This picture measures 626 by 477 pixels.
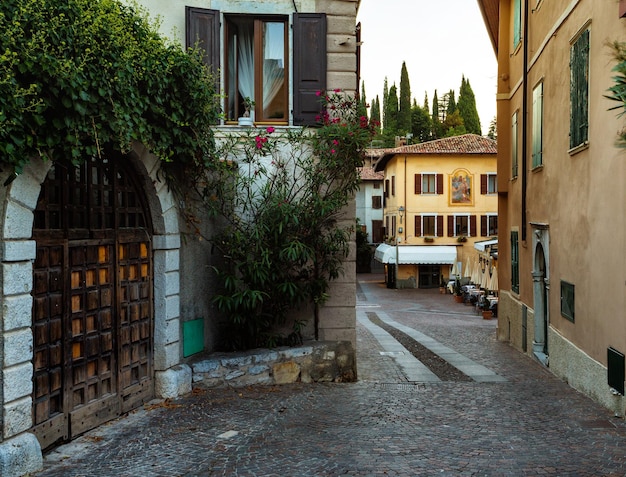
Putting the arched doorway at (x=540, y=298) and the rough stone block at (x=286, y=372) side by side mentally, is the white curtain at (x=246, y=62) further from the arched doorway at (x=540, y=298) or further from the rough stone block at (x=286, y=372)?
the arched doorway at (x=540, y=298)

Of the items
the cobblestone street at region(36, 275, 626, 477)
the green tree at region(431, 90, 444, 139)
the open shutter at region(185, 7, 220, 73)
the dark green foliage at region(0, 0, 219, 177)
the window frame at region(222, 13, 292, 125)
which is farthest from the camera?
the green tree at region(431, 90, 444, 139)

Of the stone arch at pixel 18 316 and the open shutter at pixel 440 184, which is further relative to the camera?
the open shutter at pixel 440 184

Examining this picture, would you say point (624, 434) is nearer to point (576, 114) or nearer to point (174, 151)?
point (576, 114)

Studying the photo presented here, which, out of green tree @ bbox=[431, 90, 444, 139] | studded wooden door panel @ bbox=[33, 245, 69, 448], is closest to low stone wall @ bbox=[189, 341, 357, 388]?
studded wooden door panel @ bbox=[33, 245, 69, 448]

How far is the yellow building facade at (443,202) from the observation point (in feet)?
146

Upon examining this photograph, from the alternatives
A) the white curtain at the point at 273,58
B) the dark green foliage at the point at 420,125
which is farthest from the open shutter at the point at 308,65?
the dark green foliage at the point at 420,125

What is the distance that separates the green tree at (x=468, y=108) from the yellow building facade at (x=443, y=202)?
37650mm

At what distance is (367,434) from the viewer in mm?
7055

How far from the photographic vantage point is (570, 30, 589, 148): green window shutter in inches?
388

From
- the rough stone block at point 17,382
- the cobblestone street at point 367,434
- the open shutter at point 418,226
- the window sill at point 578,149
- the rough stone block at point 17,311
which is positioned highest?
the window sill at point 578,149

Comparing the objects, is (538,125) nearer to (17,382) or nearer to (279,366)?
(279,366)

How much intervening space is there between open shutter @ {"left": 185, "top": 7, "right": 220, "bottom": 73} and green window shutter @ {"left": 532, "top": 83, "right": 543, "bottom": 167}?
693cm

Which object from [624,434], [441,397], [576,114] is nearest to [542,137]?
[576,114]

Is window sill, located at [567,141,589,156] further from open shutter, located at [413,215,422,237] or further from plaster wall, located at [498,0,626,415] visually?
open shutter, located at [413,215,422,237]
